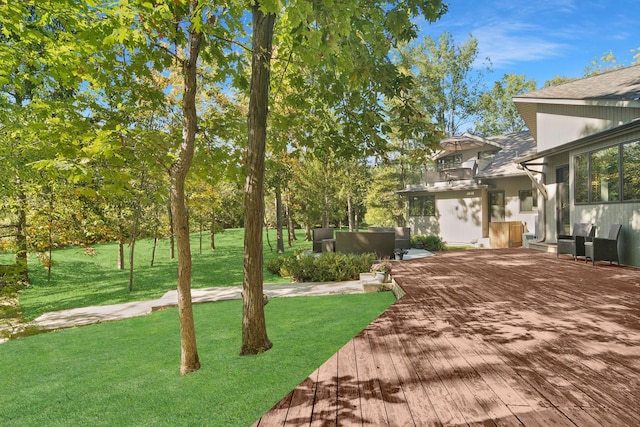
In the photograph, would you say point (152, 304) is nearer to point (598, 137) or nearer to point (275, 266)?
point (275, 266)

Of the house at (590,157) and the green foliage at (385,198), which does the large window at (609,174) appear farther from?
the green foliage at (385,198)

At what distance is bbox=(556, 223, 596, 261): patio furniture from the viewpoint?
905 centimetres

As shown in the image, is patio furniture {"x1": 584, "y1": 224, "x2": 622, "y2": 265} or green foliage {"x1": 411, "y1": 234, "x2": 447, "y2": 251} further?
green foliage {"x1": 411, "y1": 234, "x2": 447, "y2": 251}

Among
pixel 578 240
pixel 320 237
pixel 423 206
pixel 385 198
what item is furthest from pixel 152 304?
pixel 385 198

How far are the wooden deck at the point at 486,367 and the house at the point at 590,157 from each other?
359 centimetres

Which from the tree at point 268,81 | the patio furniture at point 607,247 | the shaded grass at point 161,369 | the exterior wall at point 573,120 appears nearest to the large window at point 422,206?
the exterior wall at point 573,120

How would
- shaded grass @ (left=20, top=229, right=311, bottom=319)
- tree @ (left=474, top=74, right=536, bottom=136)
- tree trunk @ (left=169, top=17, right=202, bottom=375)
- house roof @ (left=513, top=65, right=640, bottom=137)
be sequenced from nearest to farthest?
tree trunk @ (left=169, top=17, right=202, bottom=375), house roof @ (left=513, top=65, right=640, bottom=137), shaded grass @ (left=20, top=229, right=311, bottom=319), tree @ (left=474, top=74, right=536, bottom=136)

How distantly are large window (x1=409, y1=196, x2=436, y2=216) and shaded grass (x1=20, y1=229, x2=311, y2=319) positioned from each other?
1118 cm

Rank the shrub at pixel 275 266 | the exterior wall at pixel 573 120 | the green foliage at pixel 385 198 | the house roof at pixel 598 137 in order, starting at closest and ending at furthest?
the house roof at pixel 598 137, the exterior wall at pixel 573 120, the shrub at pixel 275 266, the green foliage at pixel 385 198

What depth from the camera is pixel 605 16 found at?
36.6 metres

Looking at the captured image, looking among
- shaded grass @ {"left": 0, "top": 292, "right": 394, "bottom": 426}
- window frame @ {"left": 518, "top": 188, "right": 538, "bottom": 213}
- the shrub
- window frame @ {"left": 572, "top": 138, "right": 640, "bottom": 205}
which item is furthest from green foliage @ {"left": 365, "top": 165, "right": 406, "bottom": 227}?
shaded grass @ {"left": 0, "top": 292, "right": 394, "bottom": 426}

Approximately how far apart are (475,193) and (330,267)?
11.9 m

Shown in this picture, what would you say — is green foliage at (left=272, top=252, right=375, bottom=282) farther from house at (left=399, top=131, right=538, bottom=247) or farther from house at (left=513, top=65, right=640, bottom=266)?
house at (left=399, top=131, right=538, bottom=247)

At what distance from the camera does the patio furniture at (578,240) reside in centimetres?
905
